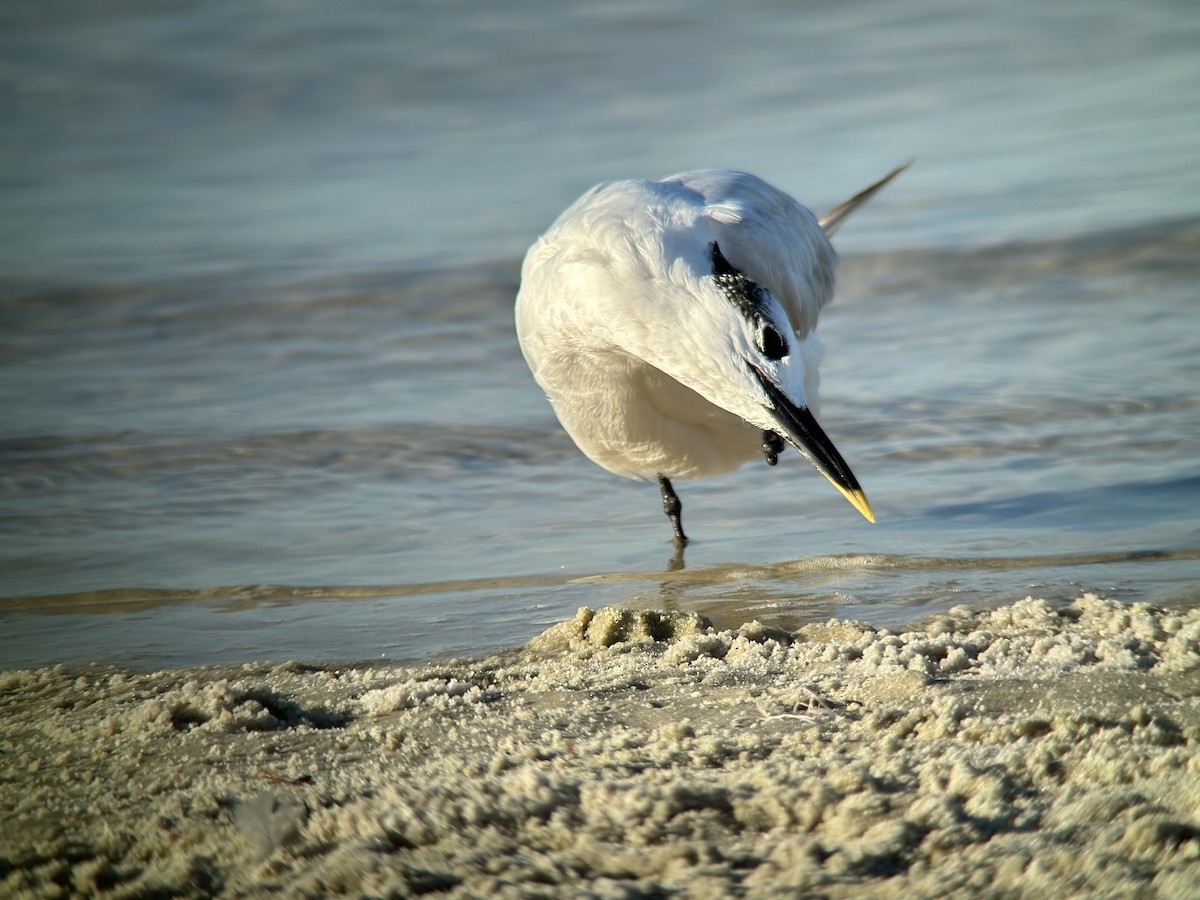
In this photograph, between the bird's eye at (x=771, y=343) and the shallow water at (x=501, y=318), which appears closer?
the bird's eye at (x=771, y=343)

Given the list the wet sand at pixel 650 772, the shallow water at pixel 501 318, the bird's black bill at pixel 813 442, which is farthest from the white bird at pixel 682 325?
the wet sand at pixel 650 772

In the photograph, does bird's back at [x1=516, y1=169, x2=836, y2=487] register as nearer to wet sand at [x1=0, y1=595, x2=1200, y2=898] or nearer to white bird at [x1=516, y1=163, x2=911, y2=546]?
white bird at [x1=516, y1=163, x2=911, y2=546]

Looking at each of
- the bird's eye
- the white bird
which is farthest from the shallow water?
the bird's eye

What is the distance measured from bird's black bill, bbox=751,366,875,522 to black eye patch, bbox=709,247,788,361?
96 mm

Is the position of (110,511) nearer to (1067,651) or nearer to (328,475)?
(328,475)

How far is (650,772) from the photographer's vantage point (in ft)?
8.63

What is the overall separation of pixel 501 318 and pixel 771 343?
6.55 metres

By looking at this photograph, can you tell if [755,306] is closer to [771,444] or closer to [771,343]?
[771,343]

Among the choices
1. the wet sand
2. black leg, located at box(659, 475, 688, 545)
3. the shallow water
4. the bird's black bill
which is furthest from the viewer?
black leg, located at box(659, 475, 688, 545)

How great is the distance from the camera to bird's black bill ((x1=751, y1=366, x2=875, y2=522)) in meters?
3.50

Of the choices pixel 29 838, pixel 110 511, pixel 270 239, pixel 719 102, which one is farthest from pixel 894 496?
pixel 719 102

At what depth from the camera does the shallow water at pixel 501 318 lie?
489cm

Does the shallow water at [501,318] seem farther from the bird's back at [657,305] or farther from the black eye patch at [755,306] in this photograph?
the black eye patch at [755,306]

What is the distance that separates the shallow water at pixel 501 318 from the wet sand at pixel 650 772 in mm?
768
